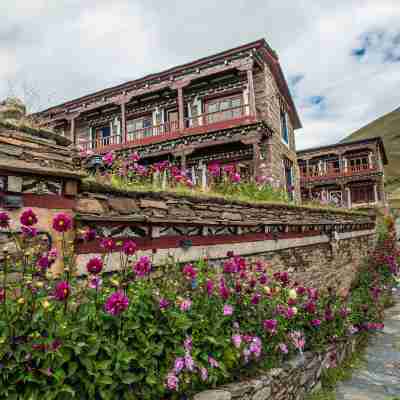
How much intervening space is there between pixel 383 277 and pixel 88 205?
11.4 meters

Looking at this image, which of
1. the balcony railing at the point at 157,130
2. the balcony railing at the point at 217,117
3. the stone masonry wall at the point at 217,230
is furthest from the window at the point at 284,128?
the stone masonry wall at the point at 217,230

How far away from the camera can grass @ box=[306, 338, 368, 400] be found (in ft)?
14.0

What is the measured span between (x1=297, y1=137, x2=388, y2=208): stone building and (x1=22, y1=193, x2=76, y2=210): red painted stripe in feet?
88.0

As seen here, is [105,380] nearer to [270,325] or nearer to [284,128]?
[270,325]

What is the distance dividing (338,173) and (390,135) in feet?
344

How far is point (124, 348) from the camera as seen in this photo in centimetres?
217

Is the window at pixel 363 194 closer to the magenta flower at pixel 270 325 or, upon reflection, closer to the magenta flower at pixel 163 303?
the magenta flower at pixel 270 325

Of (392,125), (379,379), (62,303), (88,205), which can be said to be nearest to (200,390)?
(62,303)

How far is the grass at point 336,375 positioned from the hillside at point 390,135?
61185 millimetres

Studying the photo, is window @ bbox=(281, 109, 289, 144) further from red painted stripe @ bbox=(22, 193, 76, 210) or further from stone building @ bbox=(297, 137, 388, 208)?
red painted stripe @ bbox=(22, 193, 76, 210)

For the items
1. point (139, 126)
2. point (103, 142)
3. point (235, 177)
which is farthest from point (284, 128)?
point (235, 177)

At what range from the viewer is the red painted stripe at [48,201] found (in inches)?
113

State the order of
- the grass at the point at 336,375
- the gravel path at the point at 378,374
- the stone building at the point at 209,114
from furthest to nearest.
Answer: the stone building at the point at 209,114 < the gravel path at the point at 378,374 < the grass at the point at 336,375

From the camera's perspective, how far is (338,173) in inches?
1169
